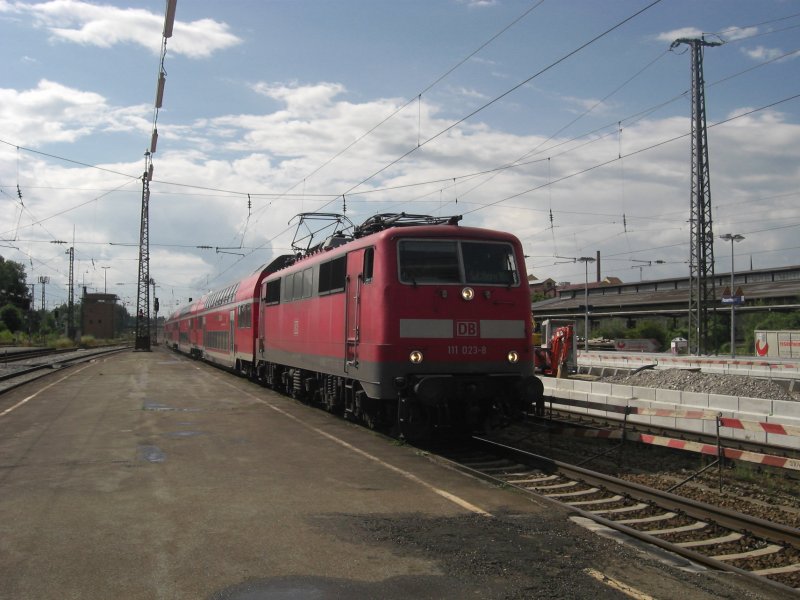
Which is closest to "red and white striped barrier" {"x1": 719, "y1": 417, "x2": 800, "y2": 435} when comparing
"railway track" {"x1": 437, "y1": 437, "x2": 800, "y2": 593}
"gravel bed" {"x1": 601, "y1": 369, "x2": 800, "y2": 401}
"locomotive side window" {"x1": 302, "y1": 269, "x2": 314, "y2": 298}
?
"railway track" {"x1": 437, "y1": 437, "x2": 800, "y2": 593}

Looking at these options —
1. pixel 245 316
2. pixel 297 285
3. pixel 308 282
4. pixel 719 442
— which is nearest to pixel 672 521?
pixel 719 442

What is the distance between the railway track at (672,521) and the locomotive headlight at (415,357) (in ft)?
5.04

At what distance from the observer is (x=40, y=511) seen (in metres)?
7.02

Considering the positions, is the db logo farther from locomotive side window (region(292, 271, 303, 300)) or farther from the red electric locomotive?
locomotive side window (region(292, 271, 303, 300))

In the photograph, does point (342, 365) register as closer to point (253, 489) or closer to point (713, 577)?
point (253, 489)

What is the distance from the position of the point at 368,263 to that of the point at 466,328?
6.16 ft

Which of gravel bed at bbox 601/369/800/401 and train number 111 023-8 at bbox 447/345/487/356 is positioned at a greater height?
train number 111 023-8 at bbox 447/345/487/356

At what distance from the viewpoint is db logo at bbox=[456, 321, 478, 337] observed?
35.8ft

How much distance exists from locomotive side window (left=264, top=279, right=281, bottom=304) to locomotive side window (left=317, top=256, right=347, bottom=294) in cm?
463

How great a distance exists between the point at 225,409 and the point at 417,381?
7180 millimetres

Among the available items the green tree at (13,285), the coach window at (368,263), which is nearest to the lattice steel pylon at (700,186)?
the coach window at (368,263)

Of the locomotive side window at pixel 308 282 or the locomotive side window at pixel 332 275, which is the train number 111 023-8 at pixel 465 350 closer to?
the locomotive side window at pixel 332 275

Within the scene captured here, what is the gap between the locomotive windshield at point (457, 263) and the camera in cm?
1098

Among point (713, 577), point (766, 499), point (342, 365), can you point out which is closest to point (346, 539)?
point (713, 577)
